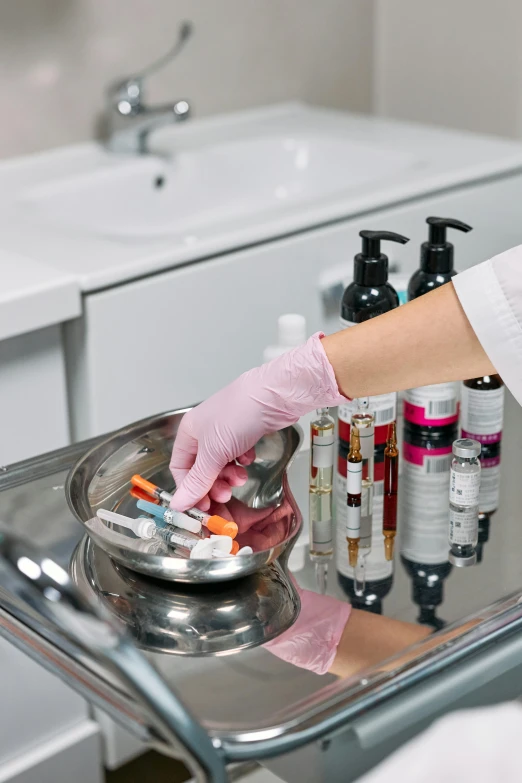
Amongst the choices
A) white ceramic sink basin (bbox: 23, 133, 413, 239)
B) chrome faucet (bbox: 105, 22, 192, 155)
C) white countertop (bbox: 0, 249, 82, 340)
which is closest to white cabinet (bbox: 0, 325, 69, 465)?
white countertop (bbox: 0, 249, 82, 340)

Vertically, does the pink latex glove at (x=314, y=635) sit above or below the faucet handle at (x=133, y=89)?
below

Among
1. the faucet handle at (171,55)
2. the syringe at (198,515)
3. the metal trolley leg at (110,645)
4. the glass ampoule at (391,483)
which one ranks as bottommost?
the glass ampoule at (391,483)

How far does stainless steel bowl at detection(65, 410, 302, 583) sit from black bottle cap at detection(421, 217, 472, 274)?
256mm

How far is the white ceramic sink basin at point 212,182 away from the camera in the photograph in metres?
1.94

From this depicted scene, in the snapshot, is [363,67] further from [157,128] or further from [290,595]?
[290,595]

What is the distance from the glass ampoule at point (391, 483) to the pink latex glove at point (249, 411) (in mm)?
90

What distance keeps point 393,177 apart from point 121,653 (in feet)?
4.68

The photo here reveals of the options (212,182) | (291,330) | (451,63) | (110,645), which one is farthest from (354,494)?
(451,63)

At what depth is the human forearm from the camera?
0.96m

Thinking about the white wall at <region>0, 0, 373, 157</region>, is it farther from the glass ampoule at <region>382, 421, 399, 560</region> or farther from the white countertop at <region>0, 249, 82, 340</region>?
the glass ampoule at <region>382, 421, 399, 560</region>

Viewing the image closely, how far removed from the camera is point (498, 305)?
0.94 m

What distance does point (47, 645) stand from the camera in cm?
79

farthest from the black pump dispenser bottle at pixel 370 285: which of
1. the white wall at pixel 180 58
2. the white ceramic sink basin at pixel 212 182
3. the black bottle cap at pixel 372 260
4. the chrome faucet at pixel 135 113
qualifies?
the white wall at pixel 180 58

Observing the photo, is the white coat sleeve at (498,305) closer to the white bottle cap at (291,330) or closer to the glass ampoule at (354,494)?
the glass ampoule at (354,494)
